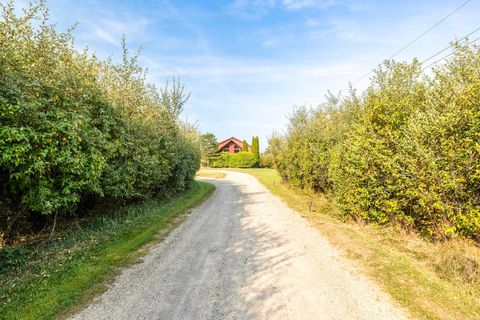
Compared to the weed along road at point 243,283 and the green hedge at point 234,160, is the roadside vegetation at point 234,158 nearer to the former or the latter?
the green hedge at point 234,160

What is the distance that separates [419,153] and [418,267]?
277 centimetres

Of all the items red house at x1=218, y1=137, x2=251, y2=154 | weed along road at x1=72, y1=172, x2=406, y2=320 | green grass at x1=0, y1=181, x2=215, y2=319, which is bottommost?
weed along road at x1=72, y1=172, x2=406, y2=320

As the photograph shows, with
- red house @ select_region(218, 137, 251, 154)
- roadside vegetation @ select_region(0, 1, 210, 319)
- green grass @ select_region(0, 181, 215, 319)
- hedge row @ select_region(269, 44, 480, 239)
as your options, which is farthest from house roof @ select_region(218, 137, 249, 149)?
green grass @ select_region(0, 181, 215, 319)

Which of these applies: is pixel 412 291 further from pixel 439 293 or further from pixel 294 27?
pixel 294 27

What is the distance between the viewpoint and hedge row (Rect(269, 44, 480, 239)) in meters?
5.38

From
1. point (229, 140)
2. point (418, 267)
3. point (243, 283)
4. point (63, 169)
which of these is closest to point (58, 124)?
point (63, 169)

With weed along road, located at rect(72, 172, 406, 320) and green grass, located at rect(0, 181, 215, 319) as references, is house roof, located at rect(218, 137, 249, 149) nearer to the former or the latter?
green grass, located at rect(0, 181, 215, 319)

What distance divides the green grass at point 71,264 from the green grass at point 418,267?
5.38 meters

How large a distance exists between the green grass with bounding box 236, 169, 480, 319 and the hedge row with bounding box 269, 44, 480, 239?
1.63 ft

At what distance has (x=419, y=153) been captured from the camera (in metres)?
5.91

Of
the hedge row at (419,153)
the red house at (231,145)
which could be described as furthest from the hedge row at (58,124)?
the red house at (231,145)

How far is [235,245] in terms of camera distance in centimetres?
657

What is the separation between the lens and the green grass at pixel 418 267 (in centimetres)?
366

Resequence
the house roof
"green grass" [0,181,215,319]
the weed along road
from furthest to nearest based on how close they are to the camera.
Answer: the house roof → "green grass" [0,181,215,319] → the weed along road
